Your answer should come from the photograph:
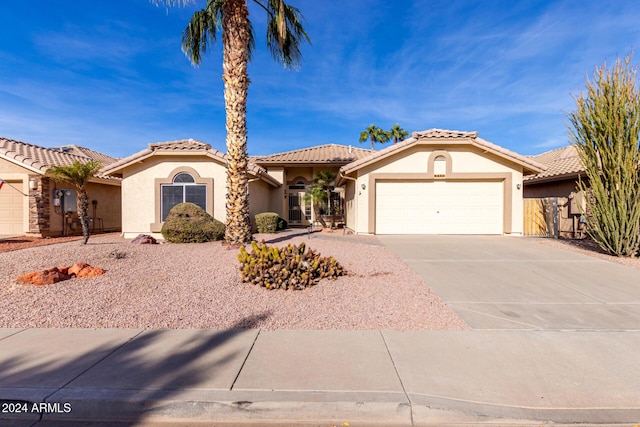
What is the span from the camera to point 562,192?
16.5 metres

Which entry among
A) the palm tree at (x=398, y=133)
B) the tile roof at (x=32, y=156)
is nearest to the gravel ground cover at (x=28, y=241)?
the tile roof at (x=32, y=156)

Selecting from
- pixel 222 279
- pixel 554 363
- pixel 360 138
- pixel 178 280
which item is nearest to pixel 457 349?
pixel 554 363

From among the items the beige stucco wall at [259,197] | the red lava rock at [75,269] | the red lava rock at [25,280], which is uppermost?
the beige stucco wall at [259,197]

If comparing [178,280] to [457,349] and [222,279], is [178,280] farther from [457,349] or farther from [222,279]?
[457,349]

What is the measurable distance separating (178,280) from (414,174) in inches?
417

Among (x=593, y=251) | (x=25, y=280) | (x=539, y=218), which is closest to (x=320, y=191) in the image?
(x=539, y=218)

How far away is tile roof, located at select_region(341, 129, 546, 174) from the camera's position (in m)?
13.5

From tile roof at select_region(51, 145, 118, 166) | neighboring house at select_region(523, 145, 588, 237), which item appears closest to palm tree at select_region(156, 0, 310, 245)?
neighboring house at select_region(523, 145, 588, 237)

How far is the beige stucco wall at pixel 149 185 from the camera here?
13922 millimetres

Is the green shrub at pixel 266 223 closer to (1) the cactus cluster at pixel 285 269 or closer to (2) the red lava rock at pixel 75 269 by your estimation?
(1) the cactus cluster at pixel 285 269

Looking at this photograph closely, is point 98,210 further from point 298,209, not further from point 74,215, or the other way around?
point 298,209

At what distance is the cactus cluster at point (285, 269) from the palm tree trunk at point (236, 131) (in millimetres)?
3614

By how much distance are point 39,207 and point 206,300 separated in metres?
13.5

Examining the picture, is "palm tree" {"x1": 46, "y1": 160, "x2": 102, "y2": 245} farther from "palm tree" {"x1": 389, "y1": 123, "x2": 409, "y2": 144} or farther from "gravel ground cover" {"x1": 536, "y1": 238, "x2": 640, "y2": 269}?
"palm tree" {"x1": 389, "y1": 123, "x2": 409, "y2": 144}
